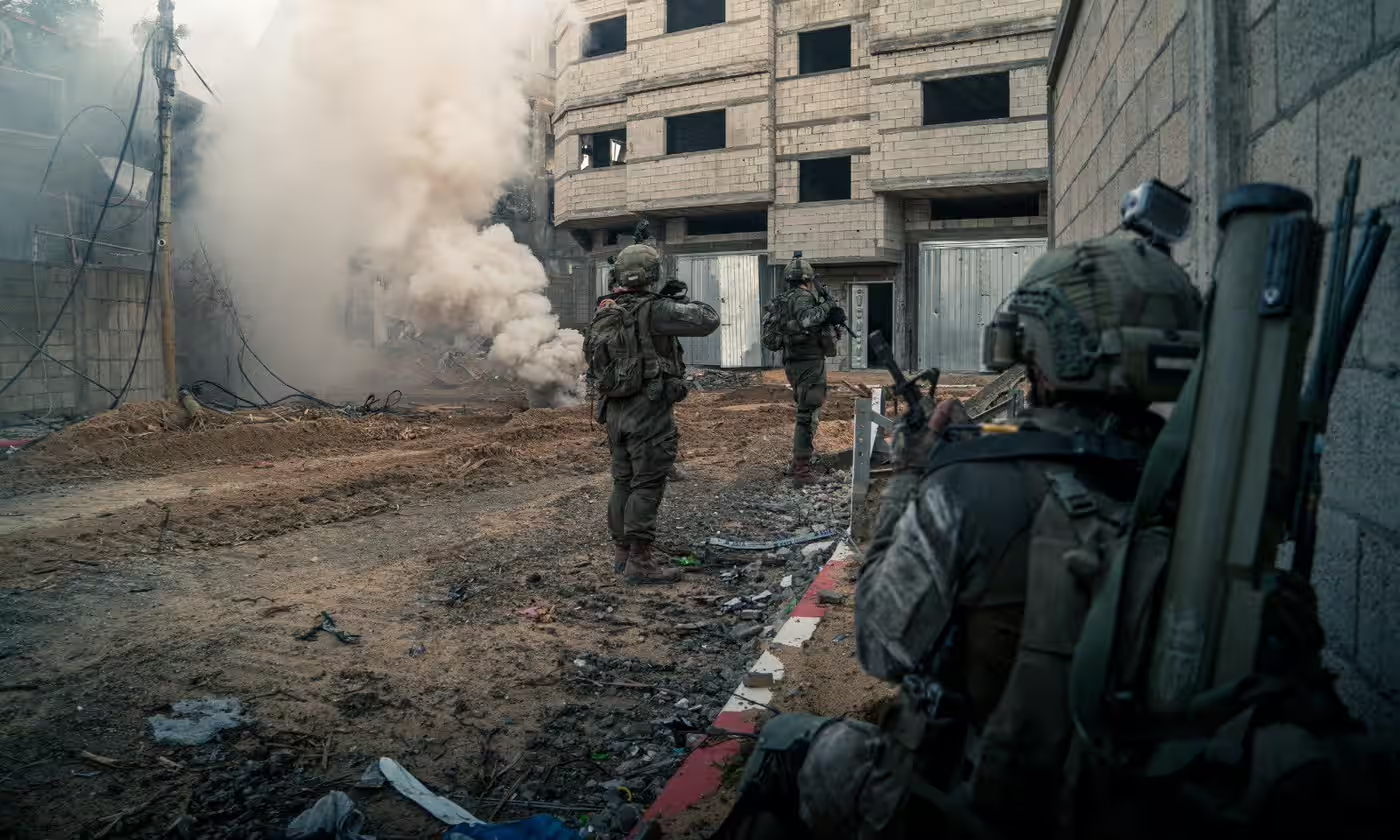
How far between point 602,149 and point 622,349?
19.8 m

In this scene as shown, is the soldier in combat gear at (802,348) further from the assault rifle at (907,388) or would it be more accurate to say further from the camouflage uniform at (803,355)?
the assault rifle at (907,388)

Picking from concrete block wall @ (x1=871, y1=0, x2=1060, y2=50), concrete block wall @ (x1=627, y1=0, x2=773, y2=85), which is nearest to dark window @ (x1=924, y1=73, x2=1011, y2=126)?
concrete block wall @ (x1=871, y1=0, x2=1060, y2=50)

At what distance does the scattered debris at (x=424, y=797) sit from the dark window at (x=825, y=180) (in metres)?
18.0

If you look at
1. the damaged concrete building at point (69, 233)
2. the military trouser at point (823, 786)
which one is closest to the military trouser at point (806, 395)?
the military trouser at point (823, 786)

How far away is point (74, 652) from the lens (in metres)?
3.96

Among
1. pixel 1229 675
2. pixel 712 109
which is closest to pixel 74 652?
pixel 1229 675

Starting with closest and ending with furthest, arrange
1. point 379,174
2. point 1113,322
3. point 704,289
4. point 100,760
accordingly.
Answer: point 1113,322, point 100,760, point 379,174, point 704,289

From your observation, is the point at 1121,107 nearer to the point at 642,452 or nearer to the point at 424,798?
the point at 642,452

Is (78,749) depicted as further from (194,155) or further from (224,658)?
(194,155)

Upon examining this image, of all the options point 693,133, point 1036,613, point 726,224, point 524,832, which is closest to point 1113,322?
point 1036,613

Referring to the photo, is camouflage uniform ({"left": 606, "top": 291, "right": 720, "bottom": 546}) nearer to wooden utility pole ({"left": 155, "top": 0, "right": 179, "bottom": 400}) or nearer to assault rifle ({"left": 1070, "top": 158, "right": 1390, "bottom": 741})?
assault rifle ({"left": 1070, "top": 158, "right": 1390, "bottom": 741})

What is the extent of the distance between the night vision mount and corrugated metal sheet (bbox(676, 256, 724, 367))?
768 inches

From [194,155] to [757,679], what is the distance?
17.8 metres

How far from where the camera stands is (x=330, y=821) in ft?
8.34
